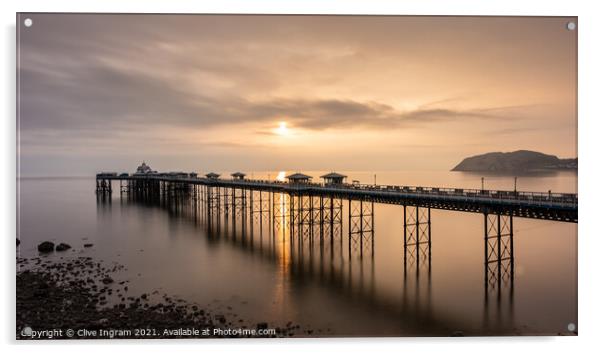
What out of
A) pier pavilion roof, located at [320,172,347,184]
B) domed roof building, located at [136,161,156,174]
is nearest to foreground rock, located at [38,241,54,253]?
pier pavilion roof, located at [320,172,347,184]

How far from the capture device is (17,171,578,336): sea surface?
16703 mm

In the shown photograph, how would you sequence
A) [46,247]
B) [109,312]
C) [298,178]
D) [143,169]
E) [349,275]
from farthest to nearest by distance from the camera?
1. [143,169]
2. [298,178]
3. [46,247]
4. [349,275]
5. [109,312]

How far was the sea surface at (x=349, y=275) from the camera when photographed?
54.8 feet

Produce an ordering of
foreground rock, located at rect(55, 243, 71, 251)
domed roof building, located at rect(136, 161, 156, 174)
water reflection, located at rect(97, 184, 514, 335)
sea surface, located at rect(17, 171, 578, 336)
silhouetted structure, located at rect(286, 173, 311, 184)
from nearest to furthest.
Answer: sea surface, located at rect(17, 171, 578, 336) < water reflection, located at rect(97, 184, 514, 335) < foreground rock, located at rect(55, 243, 71, 251) < silhouetted structure, located at rect(286, 173, 311, 184) < domed roof building, located at rect(136, 161, 156, 174)

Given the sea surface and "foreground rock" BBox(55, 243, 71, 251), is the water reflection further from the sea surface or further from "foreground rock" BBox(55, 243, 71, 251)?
"foreground rock" BBox(55, 243, 71, 251)

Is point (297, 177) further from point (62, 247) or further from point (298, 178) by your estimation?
point (62, 247)

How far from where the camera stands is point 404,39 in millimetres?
14797

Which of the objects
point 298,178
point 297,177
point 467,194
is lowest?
point 467,194

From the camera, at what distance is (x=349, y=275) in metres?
23.8

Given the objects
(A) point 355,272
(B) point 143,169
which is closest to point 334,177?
(A) point 355,272

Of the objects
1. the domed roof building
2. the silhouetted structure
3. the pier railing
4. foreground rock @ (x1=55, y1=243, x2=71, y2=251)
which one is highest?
the domed roof building

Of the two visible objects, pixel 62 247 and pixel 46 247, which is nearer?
pixel 46 247

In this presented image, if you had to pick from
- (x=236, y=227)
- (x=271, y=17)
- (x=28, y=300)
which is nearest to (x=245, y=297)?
(x=28, y=300)

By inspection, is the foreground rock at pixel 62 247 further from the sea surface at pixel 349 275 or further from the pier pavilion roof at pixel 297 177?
the pier pavilion roof at pixel 297 177
